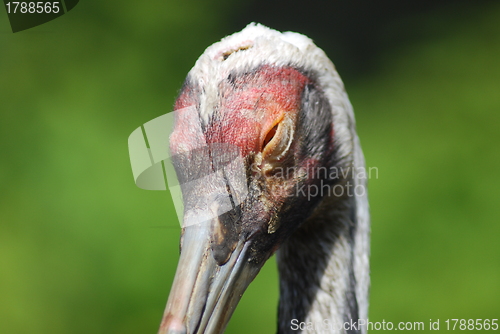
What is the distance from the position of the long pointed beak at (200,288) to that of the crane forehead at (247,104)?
270 mm

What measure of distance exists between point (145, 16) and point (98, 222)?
2.03 metres

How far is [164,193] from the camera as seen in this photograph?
3.68 m

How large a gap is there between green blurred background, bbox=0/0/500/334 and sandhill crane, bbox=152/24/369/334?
1908 mm

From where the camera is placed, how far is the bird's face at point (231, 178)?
Result: 164 cm

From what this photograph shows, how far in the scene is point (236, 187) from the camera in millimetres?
1688

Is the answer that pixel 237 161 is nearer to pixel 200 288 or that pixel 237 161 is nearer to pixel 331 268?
pixel 200 288

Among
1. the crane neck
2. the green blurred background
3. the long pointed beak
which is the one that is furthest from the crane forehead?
the green blurred background

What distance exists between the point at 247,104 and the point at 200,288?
57 centimetres

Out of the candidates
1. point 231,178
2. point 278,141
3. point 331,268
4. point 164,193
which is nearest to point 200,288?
point 231,178

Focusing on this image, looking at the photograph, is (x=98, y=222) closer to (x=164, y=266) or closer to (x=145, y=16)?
(x=164, y=266)

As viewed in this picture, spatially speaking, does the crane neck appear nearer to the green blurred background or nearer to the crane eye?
the crane eye

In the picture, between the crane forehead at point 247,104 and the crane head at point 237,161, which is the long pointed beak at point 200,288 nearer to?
the crane head at point 237,161

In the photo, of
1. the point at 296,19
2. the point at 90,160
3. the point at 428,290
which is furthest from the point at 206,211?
the point at 296,19

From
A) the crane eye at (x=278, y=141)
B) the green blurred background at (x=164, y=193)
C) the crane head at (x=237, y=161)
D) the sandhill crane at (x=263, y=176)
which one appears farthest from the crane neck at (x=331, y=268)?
the green blurred background at (x=164, y=193)
